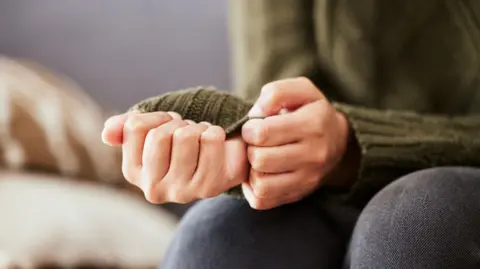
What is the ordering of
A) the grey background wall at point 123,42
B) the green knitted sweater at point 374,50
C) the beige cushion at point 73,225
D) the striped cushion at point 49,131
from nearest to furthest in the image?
the green knitted sweater at point 374,50 → the beige cushion at point 73,225 → the striped cushion at point 49,131 → the grey background wall at point 123,42

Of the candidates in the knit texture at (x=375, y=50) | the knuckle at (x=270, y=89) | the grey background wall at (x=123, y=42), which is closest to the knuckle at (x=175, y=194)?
the knuckle at (x=270, y=89)

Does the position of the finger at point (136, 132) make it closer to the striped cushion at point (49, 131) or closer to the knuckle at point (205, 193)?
the knuckle at point (205, 193)

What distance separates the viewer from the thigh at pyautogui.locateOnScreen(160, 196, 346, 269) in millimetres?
515

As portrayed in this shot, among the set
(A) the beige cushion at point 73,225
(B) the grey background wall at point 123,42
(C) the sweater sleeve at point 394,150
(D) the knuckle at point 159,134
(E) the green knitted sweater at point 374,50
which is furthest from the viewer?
(B) the grey background wall at point 123,42

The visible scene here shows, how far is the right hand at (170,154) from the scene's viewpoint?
0.43m

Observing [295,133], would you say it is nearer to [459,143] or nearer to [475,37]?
[459,143]

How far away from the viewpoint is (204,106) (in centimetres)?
49

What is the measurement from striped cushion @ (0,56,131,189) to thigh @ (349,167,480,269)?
28.1 inches

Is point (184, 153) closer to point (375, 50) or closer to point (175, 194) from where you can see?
point (175, 194)

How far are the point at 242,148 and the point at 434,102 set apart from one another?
1.18ft

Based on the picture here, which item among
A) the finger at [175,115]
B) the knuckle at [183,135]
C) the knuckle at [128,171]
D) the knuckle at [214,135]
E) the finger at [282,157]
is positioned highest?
the knuckle at [183,135]

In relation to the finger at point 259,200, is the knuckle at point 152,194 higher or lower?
higher

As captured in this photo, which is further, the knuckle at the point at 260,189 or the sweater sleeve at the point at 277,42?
the sweater sleeve at the point at 277,42

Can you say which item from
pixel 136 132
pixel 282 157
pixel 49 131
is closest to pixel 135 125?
pixel 136 132
